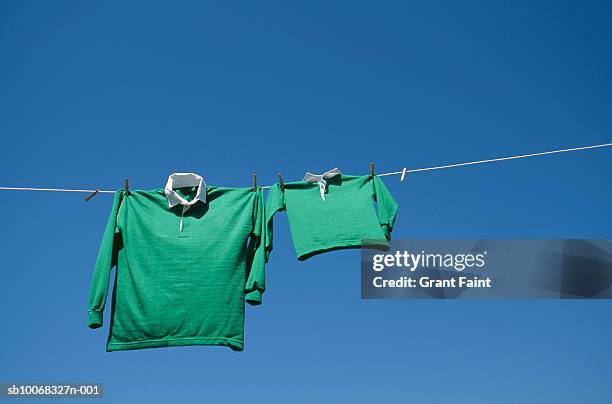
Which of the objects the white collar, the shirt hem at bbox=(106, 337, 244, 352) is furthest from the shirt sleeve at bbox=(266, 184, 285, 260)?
the shirt hem at bbox=(106, 337, 244, 352)

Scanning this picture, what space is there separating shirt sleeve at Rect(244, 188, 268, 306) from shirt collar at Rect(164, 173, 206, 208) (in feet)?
1.60

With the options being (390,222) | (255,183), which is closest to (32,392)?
(255,183)

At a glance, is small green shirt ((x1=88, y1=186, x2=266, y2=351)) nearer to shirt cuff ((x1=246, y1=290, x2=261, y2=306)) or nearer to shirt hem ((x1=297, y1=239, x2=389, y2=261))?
shirt cuff ((x1=246, y1=290, x2=261, y2=306))

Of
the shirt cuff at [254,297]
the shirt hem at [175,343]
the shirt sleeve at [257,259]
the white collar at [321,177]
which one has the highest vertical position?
the white collar at [321,177]

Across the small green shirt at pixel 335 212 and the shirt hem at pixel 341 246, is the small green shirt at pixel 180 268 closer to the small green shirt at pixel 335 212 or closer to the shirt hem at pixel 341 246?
the small green shirt at pixel 335 212

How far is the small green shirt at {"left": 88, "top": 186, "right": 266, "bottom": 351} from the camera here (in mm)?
6246

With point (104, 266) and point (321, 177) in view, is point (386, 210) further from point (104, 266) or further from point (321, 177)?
point (104, 266)

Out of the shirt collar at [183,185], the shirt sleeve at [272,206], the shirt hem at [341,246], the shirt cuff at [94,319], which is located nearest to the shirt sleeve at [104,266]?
the shirt cuff at [94,319]

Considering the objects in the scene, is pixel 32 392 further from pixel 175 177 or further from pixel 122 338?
pixel 175 177

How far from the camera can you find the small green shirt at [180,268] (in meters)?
6.25

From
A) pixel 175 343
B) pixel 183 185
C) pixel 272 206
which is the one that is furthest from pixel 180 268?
pixel 272 206

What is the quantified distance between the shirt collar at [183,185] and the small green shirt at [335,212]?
59 cm

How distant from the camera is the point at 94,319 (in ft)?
20.7

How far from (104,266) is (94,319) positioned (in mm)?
450
